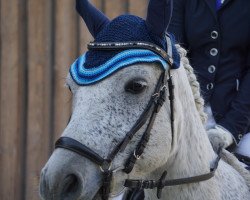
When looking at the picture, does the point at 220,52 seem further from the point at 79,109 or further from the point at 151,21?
the point at 79,109

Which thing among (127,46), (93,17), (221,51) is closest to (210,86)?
(221,51)

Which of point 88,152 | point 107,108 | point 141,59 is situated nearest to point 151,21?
Result: point 141,59

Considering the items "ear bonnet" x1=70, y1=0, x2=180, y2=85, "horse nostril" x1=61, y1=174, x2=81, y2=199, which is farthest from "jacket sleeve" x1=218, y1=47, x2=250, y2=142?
"horse nostril" x1=61, y1=174, x2=81, y2=199

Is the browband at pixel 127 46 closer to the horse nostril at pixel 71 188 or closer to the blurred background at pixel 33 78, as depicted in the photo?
the horse nostril at pixel 71 188

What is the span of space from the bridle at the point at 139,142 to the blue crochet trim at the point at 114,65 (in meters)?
0.03

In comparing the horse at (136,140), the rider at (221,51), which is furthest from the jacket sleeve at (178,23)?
the horse at (136,140)

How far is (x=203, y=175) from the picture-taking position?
8.64 ft

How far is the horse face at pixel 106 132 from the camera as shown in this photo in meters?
2.25

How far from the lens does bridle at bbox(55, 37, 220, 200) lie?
2.27 metres

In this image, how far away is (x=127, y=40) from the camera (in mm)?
2449

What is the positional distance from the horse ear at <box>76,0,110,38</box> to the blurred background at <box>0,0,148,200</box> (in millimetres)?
2747

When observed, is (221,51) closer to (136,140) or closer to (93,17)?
(93,17)

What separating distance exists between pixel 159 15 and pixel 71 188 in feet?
2.53

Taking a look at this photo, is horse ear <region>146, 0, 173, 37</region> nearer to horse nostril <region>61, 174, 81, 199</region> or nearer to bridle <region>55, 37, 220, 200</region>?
bridle <region>55, 37, 220, 200</region>
